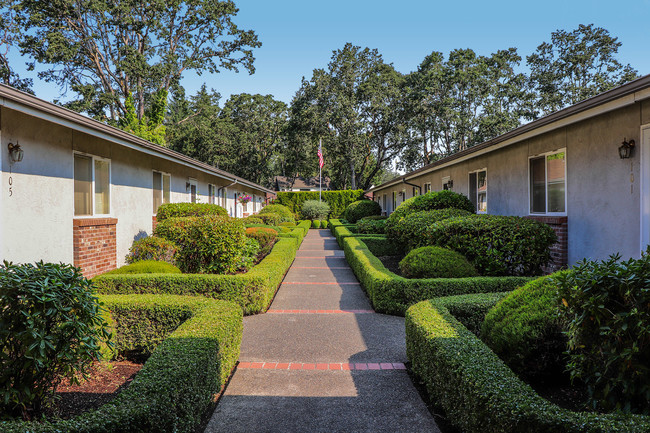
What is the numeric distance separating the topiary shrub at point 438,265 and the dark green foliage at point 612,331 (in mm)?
3766

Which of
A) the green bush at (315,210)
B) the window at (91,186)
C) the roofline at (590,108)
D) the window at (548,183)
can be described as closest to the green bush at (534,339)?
the roofline at (590,108)

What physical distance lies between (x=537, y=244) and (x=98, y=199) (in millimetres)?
8795

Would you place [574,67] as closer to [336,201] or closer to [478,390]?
[336,201]

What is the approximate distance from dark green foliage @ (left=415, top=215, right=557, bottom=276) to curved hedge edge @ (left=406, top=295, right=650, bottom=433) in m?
3.44

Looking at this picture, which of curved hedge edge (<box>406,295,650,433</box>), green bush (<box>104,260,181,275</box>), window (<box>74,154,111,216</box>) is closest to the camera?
curved hedge edge (<box>406,295,650,433</box>)

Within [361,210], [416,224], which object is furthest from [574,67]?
[416,224]

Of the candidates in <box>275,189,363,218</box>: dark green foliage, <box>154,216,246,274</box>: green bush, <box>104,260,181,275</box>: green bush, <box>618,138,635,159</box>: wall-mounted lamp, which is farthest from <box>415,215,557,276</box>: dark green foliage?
<box>275,189,363,218</box>: dark green foliage

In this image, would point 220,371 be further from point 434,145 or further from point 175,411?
point 434,145

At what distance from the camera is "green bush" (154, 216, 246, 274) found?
759 centimetres

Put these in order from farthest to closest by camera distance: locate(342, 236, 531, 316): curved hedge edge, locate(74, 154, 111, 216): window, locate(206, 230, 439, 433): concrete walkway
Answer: locate(74, 154, 111, 216): window < locate(342, 236, 531, 316): curved hedge edge < locate(206, 230, 439, 433): concrete walkway

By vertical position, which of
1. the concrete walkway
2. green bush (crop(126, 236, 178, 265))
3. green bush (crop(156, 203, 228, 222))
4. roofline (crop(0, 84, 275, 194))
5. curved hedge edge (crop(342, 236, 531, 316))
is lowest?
the concrete walkway

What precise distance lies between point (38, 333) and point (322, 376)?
256 cm

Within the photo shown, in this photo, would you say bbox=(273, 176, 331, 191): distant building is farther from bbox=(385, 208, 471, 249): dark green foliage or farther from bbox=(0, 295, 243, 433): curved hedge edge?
bbox=(0, 295, 243, 433): curved hedge edge

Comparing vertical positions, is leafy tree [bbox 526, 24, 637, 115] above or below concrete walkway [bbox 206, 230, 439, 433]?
above
